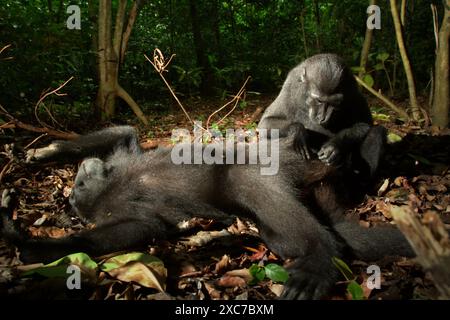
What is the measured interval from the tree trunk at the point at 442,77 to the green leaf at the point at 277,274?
452cm

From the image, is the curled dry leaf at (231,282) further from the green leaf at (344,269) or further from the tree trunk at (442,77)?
the tree trunk at (442,77)

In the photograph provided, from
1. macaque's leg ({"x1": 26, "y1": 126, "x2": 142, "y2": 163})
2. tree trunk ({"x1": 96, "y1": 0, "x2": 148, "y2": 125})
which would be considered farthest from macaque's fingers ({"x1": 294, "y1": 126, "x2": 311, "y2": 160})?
tree trunk ({"x1": 96, "y1": 0, "x2": 148, "y2": 125})

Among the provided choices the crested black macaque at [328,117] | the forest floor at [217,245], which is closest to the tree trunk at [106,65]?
the forest floor at [217,245]

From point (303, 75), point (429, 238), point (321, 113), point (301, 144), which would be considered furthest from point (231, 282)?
point (303, 75)

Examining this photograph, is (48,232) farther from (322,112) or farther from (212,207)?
(322,112)

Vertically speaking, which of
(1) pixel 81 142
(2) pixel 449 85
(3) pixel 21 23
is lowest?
(1) pixel 81 142

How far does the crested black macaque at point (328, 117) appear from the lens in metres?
4.33

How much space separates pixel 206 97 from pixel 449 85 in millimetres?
8388

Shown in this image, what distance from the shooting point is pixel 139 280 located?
260 centimetres

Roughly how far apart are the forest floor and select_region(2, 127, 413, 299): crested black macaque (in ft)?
0.50

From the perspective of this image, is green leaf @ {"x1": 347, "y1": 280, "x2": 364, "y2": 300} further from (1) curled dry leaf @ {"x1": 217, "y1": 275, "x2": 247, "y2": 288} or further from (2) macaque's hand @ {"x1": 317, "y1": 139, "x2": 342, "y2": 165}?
(2) macaque's hand @ {"x1": 317, "y1": 139, "x2": 342, "y2": 165}
